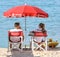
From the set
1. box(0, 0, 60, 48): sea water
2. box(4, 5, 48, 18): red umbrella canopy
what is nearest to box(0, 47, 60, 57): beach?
box(4, 5, 48, 18): red umbrella canopy

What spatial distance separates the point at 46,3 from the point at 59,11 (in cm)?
161

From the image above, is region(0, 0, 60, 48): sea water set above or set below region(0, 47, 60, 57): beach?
above

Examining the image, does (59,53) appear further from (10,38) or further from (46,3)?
(46,3)

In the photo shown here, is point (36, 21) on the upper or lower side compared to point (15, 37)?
upper

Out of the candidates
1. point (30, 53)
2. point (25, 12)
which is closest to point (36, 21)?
point (25, 12)

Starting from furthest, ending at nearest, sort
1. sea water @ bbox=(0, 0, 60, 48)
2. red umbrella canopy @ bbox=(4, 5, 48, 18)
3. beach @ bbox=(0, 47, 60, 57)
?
sea water @ bbox=(0, 0, 60, 48) < red umbrella canopy @ bbox=(4, 5, 48, 18) < beach @ bbox=(0, 47, 60, 57)

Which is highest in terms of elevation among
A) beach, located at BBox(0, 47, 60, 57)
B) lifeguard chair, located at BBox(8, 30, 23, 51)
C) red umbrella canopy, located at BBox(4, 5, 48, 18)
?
red umbrella canopy, located at BBox(4, 5, 48, 18)

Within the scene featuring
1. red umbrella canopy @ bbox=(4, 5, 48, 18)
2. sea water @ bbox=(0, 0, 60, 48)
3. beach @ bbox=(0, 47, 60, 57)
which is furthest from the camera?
sea water @ bbox=(0, 0, 60, 48)

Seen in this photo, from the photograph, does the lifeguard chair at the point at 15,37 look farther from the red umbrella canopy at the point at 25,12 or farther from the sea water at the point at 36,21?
the sea water at the point at 36,21

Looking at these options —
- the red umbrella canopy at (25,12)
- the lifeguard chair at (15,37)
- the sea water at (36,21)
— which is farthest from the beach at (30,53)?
the sea water at (36,21)

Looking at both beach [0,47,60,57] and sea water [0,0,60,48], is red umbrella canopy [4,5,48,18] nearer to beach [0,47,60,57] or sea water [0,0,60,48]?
beach [0,47,60,57]

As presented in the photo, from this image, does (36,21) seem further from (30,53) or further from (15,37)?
(30,53)

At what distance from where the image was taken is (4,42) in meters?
12.2

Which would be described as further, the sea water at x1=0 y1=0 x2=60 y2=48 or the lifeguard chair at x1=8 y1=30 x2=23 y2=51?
the sea water at x1=0 y1=0 x2=60 y2=48
